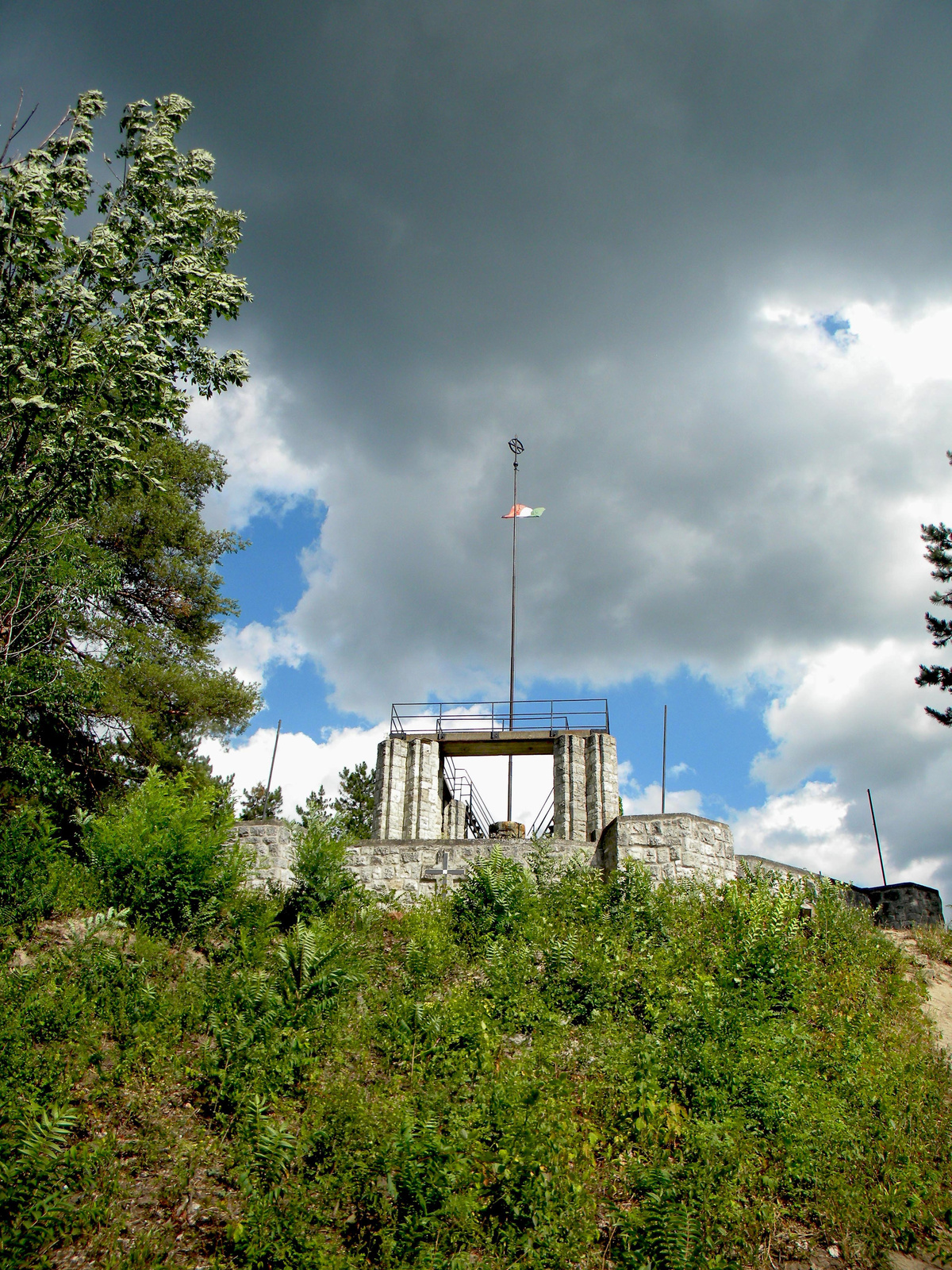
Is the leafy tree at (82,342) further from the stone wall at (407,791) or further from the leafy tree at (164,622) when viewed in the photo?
the stone wall at (407,791)

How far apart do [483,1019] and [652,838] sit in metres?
5.47

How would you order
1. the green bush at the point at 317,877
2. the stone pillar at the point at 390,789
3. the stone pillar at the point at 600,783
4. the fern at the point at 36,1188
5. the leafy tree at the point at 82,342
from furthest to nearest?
the stone pillar at the point at 390,789 → the stone pillar at the point at 600,783 → the green bush at the point at 317,877 → the leafy tree at the point at 82,342 → the fern at the point at 36,1188

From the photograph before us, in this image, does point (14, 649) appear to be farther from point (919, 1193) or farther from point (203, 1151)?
point (919, 1193)

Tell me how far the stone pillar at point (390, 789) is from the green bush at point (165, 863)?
8.84 meters

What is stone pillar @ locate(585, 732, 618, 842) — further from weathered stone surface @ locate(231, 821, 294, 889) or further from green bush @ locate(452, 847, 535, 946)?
weathered stone surface @ locate(231, 821, 294, 889)

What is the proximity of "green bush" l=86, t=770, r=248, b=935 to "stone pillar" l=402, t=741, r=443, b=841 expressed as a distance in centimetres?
901

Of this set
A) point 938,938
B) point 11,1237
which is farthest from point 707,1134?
point 938,938

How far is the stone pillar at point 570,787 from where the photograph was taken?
19906mm

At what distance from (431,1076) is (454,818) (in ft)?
50.8

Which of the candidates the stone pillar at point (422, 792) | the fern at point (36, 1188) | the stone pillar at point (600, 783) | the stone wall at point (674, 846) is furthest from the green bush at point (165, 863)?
the stone pillar at point (600, 783)

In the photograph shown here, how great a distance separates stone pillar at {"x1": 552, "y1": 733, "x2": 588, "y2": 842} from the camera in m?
19.9

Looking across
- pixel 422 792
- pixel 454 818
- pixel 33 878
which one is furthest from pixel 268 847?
pixel 454 818

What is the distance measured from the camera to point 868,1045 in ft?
30.2

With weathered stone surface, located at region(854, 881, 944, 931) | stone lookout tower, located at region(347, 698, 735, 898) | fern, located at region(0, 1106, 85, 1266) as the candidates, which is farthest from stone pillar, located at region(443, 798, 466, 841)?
fern, located at region(0, 1106, 85, 1266)
